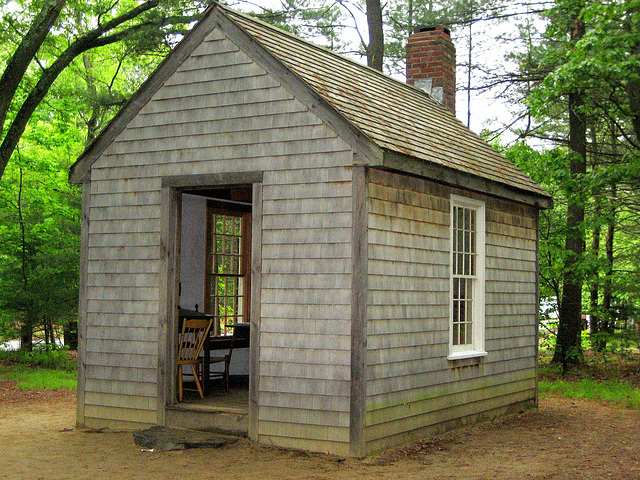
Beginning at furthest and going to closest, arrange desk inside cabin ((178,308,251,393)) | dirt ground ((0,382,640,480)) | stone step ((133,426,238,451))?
desk inside cabin ((178,308,251,393))
stone step ((133,426,238,451))
dirt ground ((0,382,640,480))

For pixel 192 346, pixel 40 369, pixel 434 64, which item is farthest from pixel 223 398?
pixel 40 369

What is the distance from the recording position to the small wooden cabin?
7789mm

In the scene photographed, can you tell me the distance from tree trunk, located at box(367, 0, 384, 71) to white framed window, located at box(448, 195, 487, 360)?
34.4 ft

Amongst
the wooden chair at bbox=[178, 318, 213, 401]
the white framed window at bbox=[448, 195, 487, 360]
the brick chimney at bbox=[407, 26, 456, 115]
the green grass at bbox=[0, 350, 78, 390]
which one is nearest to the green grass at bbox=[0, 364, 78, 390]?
the green grass at bbox=[0, 350, 78, 390]

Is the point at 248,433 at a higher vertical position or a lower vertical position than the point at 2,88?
lower

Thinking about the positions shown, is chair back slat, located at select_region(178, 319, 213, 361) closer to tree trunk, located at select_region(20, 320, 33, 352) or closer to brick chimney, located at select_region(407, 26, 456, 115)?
brick chimney, located at select_region(407, 26, 456, 115)

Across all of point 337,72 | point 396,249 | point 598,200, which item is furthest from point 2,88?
point 598,200

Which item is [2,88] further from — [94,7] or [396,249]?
[396,249]

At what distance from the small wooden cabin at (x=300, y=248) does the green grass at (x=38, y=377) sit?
Answer: 5099 mm

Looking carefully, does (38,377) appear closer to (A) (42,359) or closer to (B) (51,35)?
(A) (42,359)

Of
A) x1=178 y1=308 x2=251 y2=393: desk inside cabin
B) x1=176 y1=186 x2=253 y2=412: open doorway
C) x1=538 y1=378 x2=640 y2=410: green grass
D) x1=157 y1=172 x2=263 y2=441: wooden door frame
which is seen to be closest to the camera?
x1=157 y1=172 x2=263 y2=441: wooden door frame

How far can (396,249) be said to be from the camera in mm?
8258

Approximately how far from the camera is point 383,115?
29.9 feet

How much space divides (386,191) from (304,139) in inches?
40.1
